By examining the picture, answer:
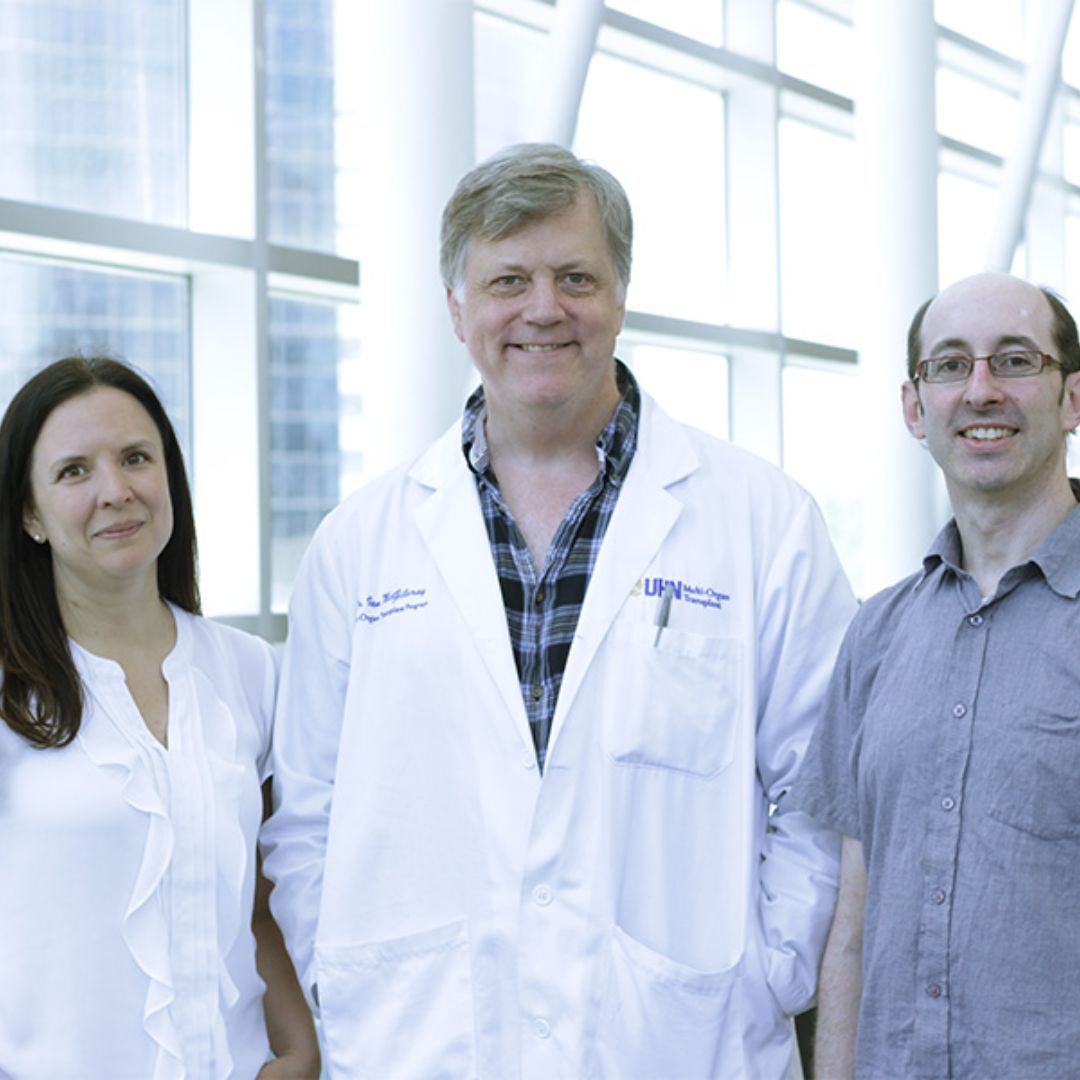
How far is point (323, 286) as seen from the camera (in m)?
4.00

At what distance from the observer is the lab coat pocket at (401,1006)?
6.30 feet

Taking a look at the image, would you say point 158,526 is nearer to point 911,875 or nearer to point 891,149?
point 911,875

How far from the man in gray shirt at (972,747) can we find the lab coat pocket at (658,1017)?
0.49ft

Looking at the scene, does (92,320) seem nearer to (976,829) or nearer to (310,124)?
(310,124)

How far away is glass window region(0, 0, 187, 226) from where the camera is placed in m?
3.48

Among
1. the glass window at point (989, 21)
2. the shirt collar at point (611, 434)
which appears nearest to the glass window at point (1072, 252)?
the glass window at point (989, 21)

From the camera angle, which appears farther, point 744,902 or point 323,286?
point 323,286

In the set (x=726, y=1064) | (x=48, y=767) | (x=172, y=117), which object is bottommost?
(x=726, y=1064)

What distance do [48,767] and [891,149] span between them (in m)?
4.72

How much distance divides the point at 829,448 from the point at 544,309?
4.97 metres

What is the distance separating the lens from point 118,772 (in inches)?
72.6

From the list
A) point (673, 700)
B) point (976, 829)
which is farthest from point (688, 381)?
point (976, 829)

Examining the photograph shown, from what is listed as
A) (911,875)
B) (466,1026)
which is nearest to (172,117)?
(466,1026)

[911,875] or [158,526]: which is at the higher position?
[158,526]
